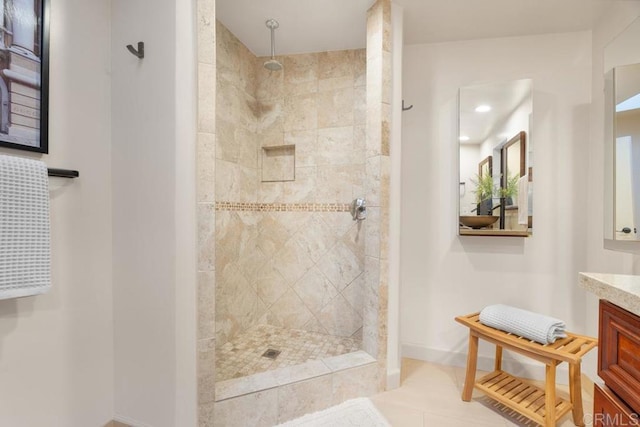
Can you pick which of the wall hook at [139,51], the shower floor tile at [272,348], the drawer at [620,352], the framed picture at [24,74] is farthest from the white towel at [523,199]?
the framed picture at [24,74]

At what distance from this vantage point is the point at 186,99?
123 cm

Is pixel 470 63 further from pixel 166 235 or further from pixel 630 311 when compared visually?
pixel 166 235

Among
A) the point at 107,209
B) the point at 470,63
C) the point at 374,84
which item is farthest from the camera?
the point at 470,63

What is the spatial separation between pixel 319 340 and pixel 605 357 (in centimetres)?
160

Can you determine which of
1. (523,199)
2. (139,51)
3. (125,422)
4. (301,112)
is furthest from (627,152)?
(125,422)

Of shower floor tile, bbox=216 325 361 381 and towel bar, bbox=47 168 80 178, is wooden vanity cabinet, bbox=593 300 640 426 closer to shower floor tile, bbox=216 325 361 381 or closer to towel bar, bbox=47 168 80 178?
shower floor tile, bbox=216 325 361 381

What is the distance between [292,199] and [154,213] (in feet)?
3.84

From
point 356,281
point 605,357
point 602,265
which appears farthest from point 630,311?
point 356,281

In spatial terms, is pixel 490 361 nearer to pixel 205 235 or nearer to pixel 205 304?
pixel 205 304

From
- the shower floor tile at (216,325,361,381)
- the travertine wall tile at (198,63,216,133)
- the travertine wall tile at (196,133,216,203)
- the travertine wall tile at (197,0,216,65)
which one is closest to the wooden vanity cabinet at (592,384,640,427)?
the shower floor tile at (216,325,361,381)

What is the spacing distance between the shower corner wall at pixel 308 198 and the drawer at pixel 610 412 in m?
0.92

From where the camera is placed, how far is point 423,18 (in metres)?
1.73

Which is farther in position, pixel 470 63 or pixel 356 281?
pixel 356 281

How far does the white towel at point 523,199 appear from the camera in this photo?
70.9 inches
